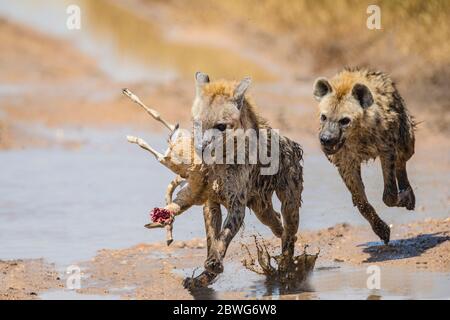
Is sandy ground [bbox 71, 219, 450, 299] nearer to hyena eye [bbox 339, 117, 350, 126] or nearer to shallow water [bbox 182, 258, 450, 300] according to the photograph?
shallow water [bbox 182, 258, 450, 300]

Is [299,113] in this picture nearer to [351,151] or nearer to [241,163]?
[351,151]

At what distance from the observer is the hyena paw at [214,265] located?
7219 millimetres

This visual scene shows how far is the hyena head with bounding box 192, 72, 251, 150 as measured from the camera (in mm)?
7203

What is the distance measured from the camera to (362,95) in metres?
8.67

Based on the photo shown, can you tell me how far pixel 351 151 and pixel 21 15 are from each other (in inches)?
645

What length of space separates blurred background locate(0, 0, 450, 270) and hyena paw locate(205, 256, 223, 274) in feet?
6.39

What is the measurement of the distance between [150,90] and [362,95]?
9443 millimetres

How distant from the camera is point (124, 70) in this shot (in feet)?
65.6

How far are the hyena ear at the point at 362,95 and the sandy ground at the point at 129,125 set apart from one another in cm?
113

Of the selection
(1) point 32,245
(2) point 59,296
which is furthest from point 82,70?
(2) point 59,296

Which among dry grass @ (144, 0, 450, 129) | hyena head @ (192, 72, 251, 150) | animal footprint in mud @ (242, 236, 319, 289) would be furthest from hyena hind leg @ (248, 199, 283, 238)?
dry grass @ (144, 0, 450, 129)

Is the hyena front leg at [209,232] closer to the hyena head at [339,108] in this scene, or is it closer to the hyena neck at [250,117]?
the hyena neck at [250,117]

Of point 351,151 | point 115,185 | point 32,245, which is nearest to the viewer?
point 351,151

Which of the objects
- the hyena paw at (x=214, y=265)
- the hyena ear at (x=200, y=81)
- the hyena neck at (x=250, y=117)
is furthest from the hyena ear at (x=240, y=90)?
the hyena paw at (x=214, y=265)
